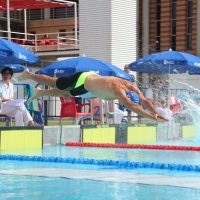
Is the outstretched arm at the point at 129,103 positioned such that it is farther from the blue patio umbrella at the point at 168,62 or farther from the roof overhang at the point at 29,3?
the roof overhang at the point at 29,3

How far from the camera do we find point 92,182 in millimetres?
6895

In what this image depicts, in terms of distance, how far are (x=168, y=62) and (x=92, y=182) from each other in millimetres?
11704

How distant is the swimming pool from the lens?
19.8 feet

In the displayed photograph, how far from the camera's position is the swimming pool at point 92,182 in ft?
19.8

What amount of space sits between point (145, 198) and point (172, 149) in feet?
20.0

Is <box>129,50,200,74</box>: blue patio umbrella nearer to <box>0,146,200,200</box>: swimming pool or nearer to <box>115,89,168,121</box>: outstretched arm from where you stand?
<box>0,146,200,200</box>: swimming pool

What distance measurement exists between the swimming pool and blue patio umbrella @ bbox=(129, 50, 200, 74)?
29.0 feet

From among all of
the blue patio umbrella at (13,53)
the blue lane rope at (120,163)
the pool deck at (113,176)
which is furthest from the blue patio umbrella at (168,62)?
the pool deck at (113,176)

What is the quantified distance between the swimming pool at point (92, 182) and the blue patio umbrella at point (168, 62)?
29.0 ft

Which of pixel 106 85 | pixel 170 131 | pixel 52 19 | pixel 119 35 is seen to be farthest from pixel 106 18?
pixel 52 19

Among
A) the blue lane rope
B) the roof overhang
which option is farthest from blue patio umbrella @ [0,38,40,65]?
the roof overhang

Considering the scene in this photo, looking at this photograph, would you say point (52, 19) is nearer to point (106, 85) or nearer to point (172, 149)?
point (172, 149)

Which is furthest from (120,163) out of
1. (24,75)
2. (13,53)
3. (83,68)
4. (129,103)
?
(83,68)

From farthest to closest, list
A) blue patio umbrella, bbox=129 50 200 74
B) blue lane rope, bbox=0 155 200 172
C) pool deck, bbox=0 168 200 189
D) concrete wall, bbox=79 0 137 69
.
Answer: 1. concrete wall, bbox=79 0 137 69
2. blue patio umbrella, bbox=129 50 200 74
3. blue lane rope, bbox=0 155 200 172
4. pool deck, bbox=0 168 200 189
